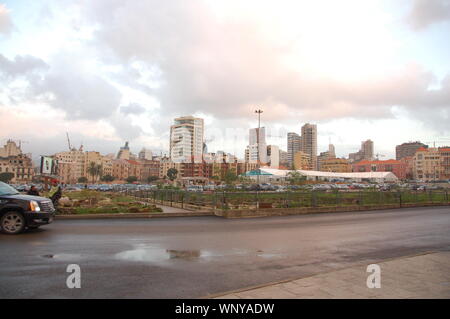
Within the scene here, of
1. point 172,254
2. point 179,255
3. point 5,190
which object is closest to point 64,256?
point 172,254

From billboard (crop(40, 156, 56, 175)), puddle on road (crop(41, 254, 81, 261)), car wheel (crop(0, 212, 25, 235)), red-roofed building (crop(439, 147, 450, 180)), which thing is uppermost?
red-roofed building (crop(439, 147, 450, 180))

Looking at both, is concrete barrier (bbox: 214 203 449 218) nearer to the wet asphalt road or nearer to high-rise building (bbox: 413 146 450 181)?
the wet asphalt road

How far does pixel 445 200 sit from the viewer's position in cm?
3362

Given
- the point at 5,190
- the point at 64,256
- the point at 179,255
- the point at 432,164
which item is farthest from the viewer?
the point at 432,164

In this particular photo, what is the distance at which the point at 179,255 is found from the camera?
8391 mm

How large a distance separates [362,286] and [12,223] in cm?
1068

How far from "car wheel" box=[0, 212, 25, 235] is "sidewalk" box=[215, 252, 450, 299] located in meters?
8.91

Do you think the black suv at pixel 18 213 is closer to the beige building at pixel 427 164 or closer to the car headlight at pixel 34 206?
the car headlight at pixel 34 206

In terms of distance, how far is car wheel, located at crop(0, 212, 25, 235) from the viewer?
10953 mm

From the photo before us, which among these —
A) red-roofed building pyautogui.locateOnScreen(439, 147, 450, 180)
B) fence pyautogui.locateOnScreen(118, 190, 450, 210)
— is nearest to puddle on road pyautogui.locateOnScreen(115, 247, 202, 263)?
fence pyautogui.locateOnScreen(118, 190, 450, 210)

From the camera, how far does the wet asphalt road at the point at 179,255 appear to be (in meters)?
5.77

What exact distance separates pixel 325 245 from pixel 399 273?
3.73m

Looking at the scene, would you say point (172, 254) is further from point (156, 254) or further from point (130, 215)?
point (130, 215)
